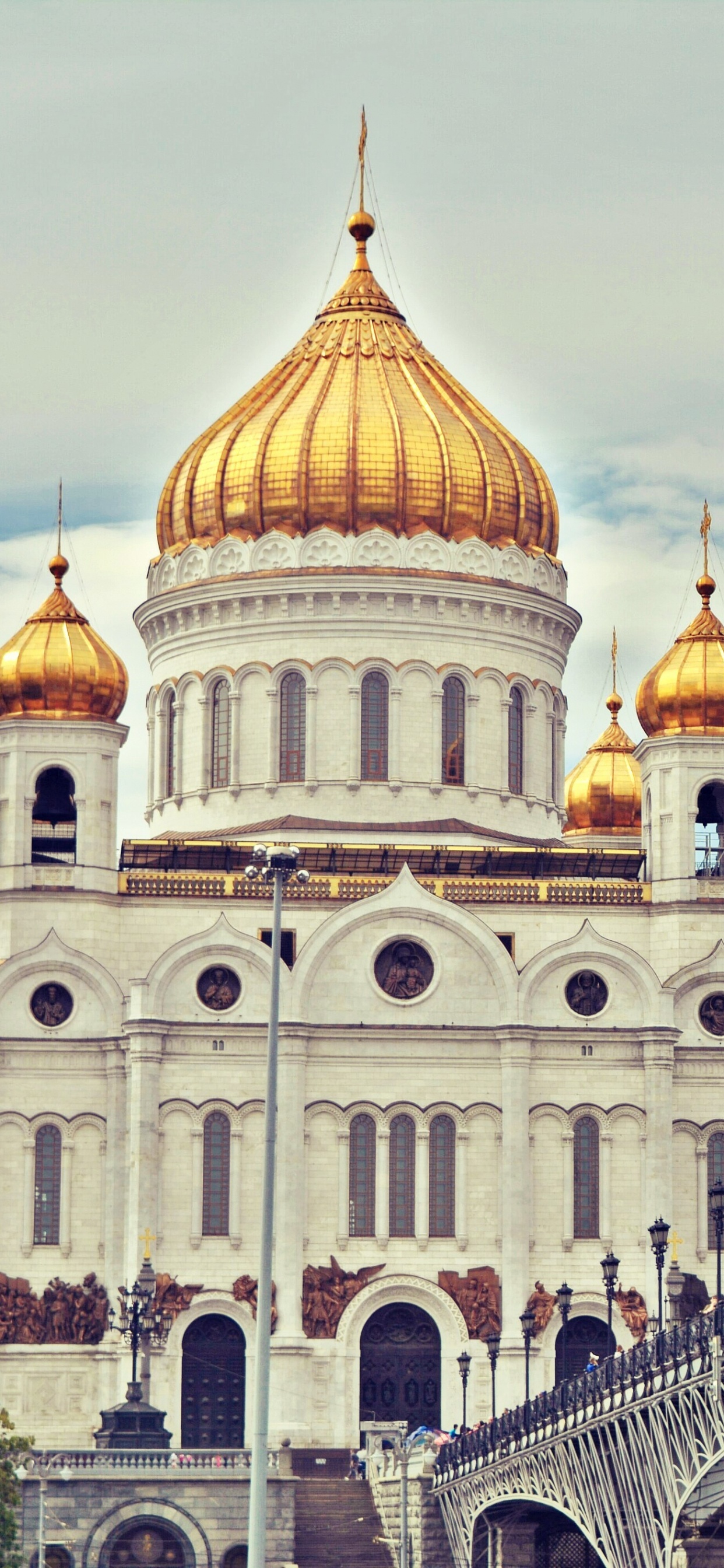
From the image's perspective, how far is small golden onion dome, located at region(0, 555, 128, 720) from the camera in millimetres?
68875

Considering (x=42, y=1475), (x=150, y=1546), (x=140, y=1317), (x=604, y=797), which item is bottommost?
(x=150, y=1546)

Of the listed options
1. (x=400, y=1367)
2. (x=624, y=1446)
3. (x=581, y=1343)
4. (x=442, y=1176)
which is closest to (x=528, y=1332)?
(x=400, y=1367)

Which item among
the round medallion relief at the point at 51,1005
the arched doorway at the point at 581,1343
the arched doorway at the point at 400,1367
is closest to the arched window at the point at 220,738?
the round medallion relief at the point at 51,1005

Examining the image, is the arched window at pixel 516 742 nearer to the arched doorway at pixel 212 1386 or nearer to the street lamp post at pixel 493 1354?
the street lamp post at pixel 493 1354

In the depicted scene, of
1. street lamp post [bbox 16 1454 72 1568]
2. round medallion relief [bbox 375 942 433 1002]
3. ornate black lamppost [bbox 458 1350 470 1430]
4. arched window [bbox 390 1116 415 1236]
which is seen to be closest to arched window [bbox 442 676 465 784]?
round medallion relief [bbox 375 942 433 1002]

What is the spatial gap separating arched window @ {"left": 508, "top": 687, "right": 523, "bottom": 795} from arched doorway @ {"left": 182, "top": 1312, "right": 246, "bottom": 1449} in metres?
14.1

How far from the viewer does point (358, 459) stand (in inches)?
2899

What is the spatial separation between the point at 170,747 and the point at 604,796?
549 inches

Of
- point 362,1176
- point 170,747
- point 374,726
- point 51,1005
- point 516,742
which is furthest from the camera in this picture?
point 170,747

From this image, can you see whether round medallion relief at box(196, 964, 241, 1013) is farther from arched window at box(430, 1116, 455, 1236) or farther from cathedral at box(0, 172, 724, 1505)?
arched window at box(430, 1116, 455, 1236)

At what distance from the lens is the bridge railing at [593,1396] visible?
4250 centimetres

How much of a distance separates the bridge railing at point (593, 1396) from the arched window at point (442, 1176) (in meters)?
8.45

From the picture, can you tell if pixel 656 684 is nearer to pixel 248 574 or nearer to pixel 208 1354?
pixel 248 574

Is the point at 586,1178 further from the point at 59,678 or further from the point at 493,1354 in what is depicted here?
the point at 59,678
